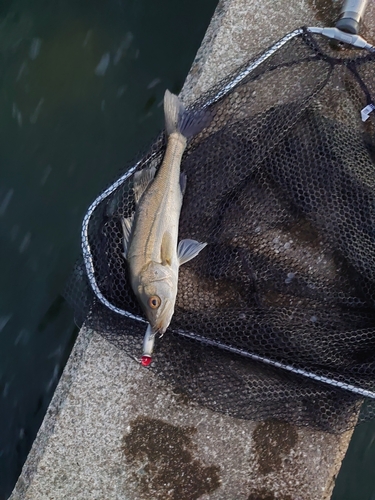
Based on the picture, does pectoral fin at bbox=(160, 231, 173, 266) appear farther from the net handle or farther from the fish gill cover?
the net handle

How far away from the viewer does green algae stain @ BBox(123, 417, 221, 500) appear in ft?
11.9

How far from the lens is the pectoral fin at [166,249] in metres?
3.34

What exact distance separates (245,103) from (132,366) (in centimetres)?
199

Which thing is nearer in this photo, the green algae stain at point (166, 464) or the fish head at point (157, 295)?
the fish head at point (157, 295)

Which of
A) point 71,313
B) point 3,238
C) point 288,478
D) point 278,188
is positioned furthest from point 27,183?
point 288,478

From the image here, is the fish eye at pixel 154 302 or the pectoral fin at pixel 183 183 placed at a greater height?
the pectoral fin at pixel 183 183

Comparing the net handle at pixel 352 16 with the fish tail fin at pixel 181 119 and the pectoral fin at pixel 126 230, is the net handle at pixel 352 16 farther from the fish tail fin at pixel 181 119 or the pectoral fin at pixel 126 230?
the pectoral fin at pixel 126 230

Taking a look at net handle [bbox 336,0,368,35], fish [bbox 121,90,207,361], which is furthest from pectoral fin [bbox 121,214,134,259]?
net handle [bbox 336,0,368,35]

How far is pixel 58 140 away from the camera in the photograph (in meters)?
4.89

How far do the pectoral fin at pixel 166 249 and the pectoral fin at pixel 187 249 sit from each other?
0.09 metres

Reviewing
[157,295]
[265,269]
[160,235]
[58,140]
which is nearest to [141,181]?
[160,235]

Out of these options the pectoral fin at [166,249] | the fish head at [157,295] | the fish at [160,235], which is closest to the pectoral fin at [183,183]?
the fish at [160,235]

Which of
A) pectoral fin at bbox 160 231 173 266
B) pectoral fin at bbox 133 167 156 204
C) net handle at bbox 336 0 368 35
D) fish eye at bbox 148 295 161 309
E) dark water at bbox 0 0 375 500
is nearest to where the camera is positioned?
fish eye at bbox 148 295 161 309

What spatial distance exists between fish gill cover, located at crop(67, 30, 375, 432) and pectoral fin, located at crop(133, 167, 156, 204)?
9 cm
